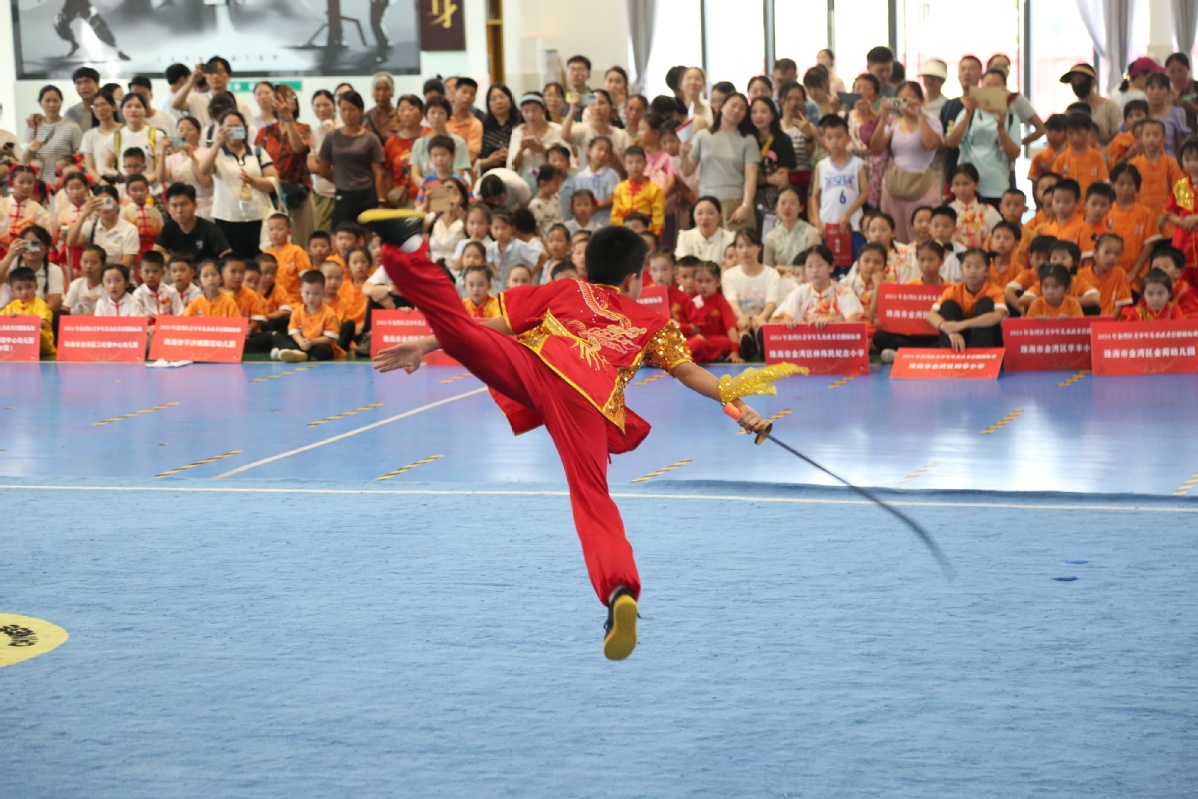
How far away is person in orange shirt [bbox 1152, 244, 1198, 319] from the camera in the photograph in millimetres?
9555

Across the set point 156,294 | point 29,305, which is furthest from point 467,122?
point 29,305

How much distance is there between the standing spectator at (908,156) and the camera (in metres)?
10.8

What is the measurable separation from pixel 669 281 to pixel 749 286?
2.05ft

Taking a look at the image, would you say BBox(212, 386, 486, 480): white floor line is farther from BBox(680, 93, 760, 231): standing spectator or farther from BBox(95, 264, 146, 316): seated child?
BBox(95, 264, 146, 316): seated child

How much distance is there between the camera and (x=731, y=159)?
1117 cm

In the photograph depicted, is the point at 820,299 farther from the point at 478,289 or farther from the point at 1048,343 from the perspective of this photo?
the point at 478,289

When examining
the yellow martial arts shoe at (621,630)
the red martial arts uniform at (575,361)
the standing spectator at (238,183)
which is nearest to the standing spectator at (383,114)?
the standing spectator at (238,183)

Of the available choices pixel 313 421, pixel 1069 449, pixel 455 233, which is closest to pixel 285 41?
pixel 455 233

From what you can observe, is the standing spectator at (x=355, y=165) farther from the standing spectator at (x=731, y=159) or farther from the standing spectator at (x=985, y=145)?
the standing spectator at (x=985, y=145)

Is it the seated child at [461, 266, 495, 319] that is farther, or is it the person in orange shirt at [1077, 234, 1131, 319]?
the seated child at [461, 266, 495, 319]

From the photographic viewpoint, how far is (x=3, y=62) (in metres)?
17.1

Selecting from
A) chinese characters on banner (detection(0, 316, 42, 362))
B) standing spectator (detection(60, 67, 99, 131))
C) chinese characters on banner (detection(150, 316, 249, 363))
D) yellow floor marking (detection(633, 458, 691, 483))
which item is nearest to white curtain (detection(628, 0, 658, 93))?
standing spectator (detection(60, 67, 99, 131))

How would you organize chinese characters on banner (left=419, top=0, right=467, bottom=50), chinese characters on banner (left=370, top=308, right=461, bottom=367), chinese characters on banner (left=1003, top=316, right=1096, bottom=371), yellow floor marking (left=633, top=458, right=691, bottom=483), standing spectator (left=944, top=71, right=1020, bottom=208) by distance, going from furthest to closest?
chinese characters on banner (left=419, top=0, right=467, bottom=50) < standing spectator (left=944, top=71, right=1020, bottom=208) < chinese characters on banner (left=370, top=308, right=461, bottom=367) < chinese characters on banner (left=1003, top=316, right=1096, bottom=371) < yellow floor marking (left=633, top=458, right=691, bottom=483)

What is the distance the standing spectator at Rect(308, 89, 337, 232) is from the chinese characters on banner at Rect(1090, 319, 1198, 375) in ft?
20.4
